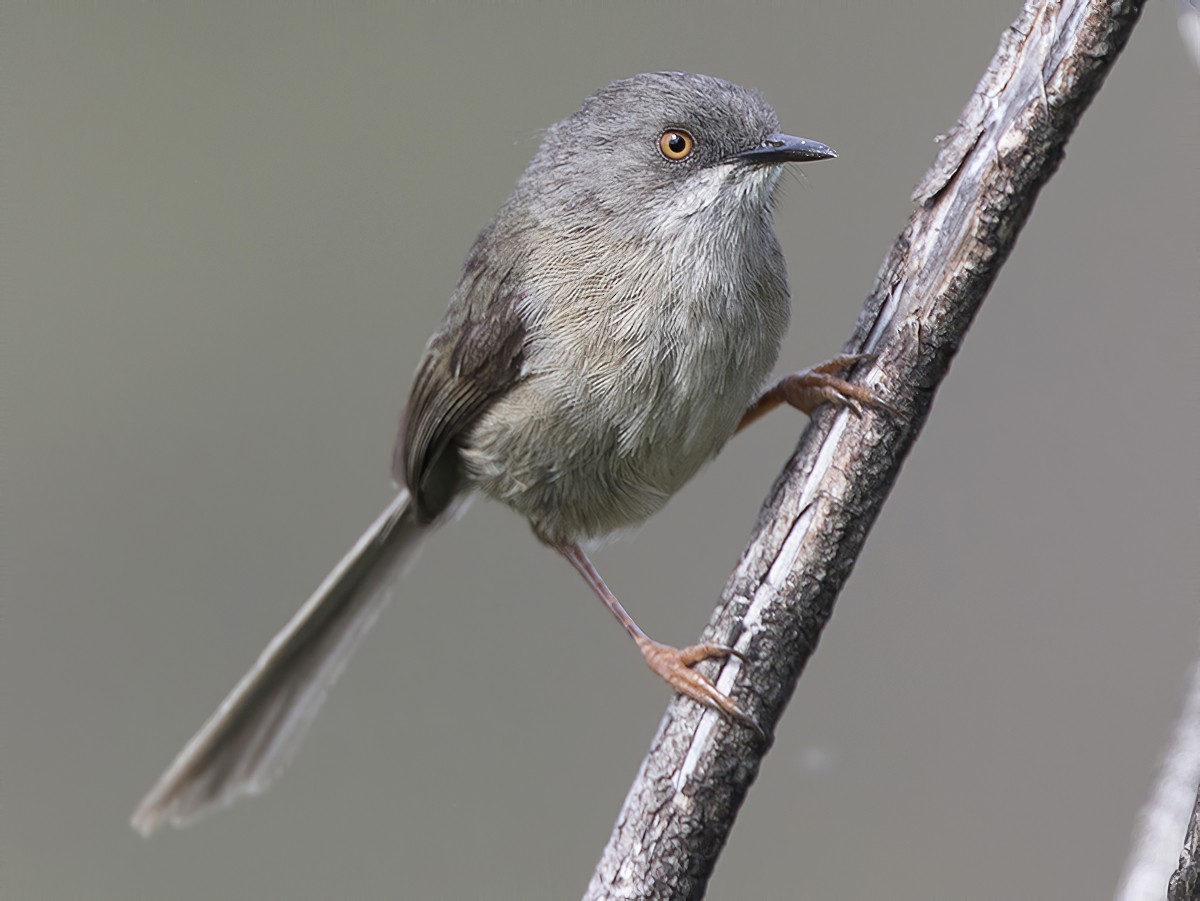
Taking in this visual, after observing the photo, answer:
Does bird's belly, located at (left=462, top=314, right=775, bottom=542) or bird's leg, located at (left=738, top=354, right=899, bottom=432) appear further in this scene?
bird's belly, located at (left=462, top=314, right=775, bottom=542)

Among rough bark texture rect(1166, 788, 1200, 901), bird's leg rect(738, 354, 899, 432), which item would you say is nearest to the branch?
rough bark texture rect(1166, 788, 1200, 901)

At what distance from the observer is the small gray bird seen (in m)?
3.17

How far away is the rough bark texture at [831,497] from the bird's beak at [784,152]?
1.21 ft

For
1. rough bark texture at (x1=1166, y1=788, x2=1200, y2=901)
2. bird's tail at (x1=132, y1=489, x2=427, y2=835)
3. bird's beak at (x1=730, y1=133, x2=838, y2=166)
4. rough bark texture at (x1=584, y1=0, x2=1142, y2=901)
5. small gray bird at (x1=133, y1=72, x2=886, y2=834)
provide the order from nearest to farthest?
rough bark texture at (x1=1166, y1=788, x2=1200, y2=901), rough bark texture at (x1=584, y1=0, x2=1142, y2=901), bird's beak at (x1=730, y1=133, x2=838, y2=166), small gray bird at (x1=133, y1=72, x2=886, y2=834), bird's tail at (x1=132, y1=489, x2=427, y2=835)

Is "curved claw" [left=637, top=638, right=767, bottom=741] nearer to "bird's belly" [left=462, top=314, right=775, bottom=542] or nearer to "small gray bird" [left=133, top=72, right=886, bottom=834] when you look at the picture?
"small gray bird" [left=133, top=72, right=886, bottom=834]

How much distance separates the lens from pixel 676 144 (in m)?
3.27

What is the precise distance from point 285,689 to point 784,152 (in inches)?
99.5

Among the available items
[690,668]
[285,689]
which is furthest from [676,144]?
[285,689]

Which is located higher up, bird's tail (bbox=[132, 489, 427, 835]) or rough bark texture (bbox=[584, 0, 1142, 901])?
rough bark texture (bbox=[584, 0, 1142, 901])

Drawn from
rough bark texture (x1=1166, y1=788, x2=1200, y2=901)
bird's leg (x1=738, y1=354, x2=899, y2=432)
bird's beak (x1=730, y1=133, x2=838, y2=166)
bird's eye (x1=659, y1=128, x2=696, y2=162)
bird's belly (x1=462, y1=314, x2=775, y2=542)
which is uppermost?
bird's beak (x1=730, y1=133, x2=838, y2=166)

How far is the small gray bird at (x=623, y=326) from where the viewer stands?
3.17 m

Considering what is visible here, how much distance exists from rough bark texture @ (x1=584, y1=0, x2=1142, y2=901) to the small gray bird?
0.24ft

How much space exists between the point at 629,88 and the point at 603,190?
33cm

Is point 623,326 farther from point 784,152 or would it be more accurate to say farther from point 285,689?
point 285,689
